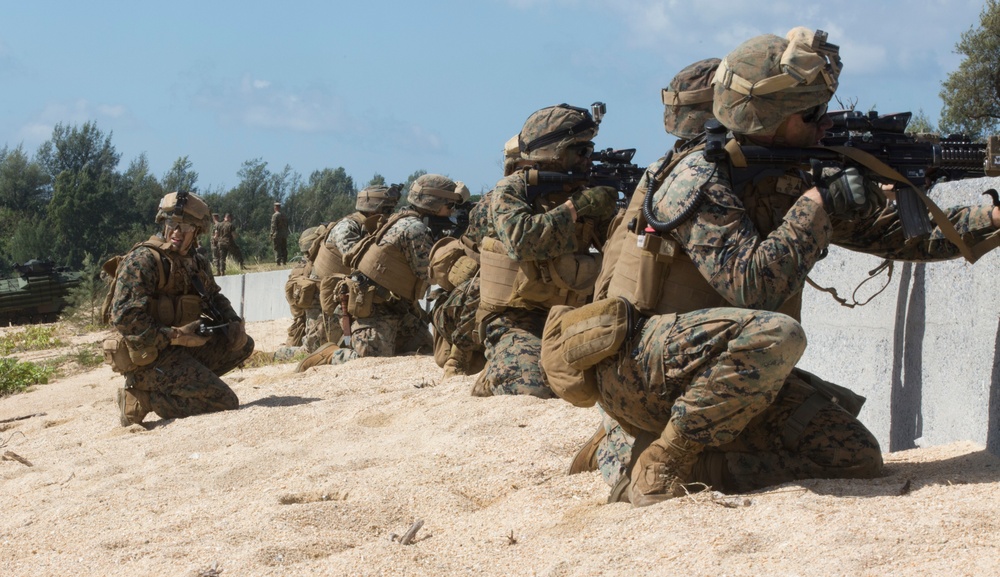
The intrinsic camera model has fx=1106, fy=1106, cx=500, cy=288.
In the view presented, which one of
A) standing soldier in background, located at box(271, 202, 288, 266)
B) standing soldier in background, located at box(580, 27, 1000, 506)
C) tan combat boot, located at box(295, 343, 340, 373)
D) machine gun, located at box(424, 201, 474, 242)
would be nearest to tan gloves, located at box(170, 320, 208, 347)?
tan combat boot, located at box(295, 343, 340, 373)

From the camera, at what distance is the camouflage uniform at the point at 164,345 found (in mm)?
7488

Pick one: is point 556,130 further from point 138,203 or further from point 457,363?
point 138,203

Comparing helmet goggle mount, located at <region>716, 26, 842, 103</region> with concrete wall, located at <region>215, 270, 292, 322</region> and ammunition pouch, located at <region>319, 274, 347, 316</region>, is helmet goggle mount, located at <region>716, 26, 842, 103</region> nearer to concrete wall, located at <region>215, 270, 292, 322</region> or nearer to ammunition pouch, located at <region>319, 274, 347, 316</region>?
ammunition pouch, located at <region>319, 274, 347, 316</region>

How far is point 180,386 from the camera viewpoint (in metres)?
7.70

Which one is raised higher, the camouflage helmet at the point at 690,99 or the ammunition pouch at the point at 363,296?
the camouflage helmet at the point at 690,99

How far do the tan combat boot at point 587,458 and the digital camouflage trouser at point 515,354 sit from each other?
1.68 m

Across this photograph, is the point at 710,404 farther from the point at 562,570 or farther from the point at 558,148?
the point at 558,148

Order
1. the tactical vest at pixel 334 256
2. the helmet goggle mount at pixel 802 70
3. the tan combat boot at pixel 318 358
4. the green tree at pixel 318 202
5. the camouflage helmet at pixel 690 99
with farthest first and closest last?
the green tree at pixel 318 202 < the tactical vest at pixel 334 256 < the tan combat boot at pixel 318 358 < the camouflage helmet at pixel 690 99 < the helmet goggle mount at pixel 802 70

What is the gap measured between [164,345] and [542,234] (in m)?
2.94

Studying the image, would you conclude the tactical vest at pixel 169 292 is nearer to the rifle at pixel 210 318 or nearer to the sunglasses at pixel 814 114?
the rifle at pixel 210 318

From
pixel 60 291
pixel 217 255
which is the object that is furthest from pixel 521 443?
pixel 217 255

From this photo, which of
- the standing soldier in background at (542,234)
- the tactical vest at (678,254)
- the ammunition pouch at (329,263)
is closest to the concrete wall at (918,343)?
the tactical vest at (678,254)

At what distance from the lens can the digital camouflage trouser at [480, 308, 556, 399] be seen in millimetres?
6449

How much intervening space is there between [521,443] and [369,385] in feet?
12.0
